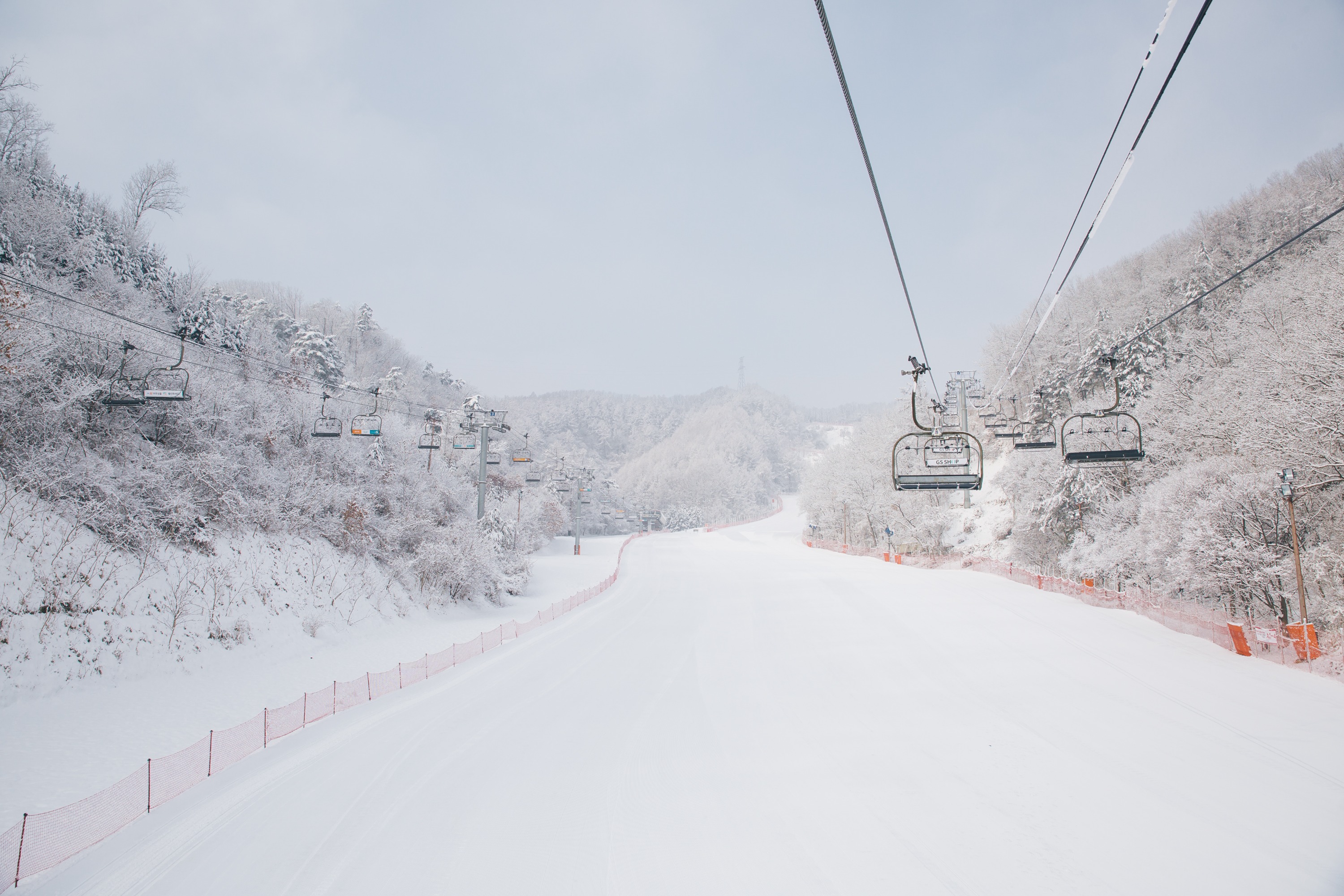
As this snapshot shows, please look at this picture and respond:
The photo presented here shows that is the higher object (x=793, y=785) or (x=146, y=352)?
(x=146, y=352)

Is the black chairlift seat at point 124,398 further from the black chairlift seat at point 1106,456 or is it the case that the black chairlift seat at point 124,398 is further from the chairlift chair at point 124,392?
the black chairlift seat at point 1106,456

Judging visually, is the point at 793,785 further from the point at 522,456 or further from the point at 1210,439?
the point at 1210,439

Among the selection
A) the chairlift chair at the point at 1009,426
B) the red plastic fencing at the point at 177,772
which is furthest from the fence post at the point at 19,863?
the chairlift chair at the point at 1009,426

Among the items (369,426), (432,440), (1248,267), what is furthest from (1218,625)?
(432,440)

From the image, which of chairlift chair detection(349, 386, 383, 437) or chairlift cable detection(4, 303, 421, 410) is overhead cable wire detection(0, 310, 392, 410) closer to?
chairlift cable detection(4, 303, 421, 410)

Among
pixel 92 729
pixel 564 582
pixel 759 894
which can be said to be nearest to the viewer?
pixel 759 894

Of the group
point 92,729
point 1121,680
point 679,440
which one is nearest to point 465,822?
point 92,729

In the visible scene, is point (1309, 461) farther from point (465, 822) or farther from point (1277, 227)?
point (1277, 227)
